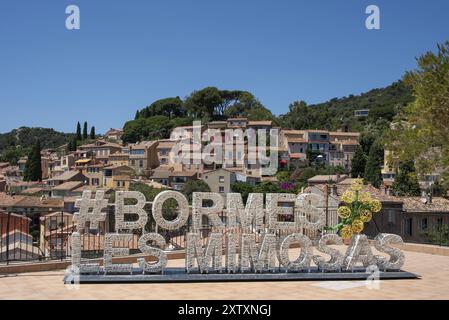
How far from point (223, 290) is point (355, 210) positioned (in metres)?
3.80

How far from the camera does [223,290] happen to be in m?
9.52

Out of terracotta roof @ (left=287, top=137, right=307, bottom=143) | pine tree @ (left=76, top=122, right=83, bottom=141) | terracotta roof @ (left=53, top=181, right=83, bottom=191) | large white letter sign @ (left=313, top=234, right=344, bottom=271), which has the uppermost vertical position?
pine tree @ (left=76, top=122, right=83, bottom=141)

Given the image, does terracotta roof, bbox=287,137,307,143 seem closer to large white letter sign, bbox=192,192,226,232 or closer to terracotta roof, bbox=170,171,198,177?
terracotta roof, bbox=170,171,198,177

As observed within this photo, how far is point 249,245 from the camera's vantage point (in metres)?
10.7

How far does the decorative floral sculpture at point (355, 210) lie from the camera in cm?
1158

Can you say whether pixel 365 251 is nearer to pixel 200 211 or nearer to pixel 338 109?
pixel 200 211

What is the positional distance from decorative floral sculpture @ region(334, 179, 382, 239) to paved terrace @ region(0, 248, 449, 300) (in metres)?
1.42

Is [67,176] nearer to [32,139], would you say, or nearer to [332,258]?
[32,139]

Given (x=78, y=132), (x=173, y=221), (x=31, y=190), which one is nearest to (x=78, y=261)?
(x=173, y=221)

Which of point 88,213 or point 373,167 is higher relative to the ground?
point 373,167

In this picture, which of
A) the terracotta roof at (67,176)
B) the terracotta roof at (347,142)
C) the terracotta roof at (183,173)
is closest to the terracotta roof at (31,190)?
the terracotta roof at (67,176)

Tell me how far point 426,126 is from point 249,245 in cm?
1074

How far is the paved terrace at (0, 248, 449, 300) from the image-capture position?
891 cm

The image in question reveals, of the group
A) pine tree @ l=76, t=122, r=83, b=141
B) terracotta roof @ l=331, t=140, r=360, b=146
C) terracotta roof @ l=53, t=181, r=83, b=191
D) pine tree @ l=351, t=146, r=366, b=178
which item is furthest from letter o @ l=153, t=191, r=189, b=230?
pine tree @ l=76, t=122, r=83, b=141
